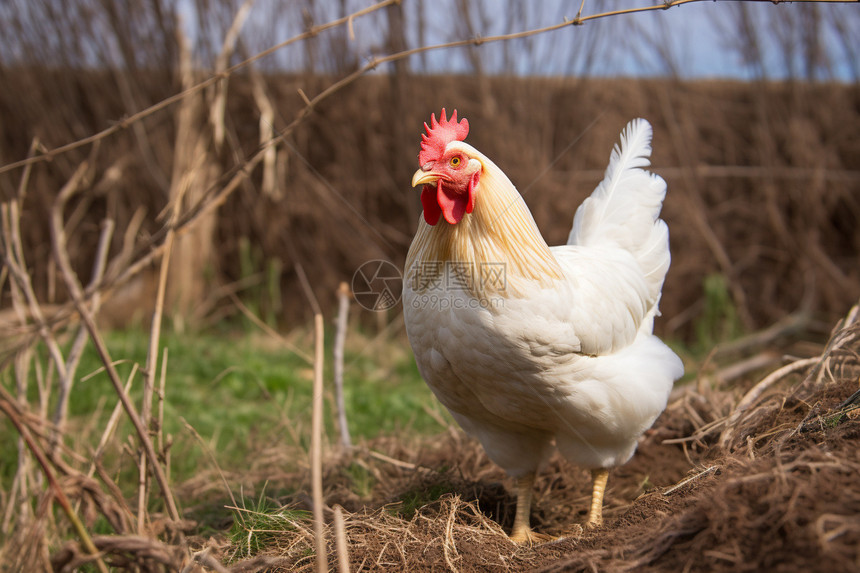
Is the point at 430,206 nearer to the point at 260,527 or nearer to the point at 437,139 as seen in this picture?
the point at 437,139

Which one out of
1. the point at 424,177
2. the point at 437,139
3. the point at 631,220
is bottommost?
the point at 631,220

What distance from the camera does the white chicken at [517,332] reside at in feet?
7.63

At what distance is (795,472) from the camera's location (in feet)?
6.07

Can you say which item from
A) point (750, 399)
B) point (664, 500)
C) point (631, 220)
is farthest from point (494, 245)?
point (750, 399)

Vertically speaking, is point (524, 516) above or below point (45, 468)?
below

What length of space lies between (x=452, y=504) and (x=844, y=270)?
253 inches

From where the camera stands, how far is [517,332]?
227 cm

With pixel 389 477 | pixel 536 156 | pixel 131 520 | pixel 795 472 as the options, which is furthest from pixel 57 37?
pixel 795 472

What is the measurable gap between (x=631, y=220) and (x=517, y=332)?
1.41 m

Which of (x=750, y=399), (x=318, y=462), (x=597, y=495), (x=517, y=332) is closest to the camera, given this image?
(x=318, y=462)

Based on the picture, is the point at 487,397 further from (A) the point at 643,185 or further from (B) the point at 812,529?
(A) the point at 643,185

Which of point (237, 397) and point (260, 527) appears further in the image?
point (237, 397)

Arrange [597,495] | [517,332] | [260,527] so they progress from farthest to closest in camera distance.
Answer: [597,495], [260,527], [517,332]

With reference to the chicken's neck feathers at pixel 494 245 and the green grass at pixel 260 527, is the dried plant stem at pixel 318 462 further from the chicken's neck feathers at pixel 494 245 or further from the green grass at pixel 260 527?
the green grass at pixel 260 527
